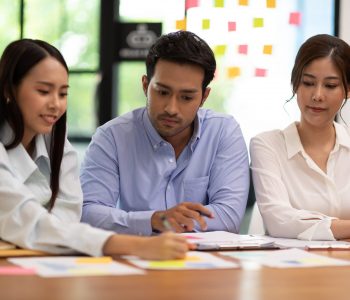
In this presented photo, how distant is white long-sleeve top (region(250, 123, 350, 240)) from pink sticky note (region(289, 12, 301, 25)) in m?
2.53

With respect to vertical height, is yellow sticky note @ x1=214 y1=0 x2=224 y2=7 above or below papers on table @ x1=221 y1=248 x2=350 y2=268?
above

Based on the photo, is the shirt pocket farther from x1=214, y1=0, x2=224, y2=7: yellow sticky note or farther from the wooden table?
x1=214, y1=0, x2=224, y2=7: yellow sticky note

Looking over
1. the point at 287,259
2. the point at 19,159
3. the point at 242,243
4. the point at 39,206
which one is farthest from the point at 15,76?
the point at 287,259

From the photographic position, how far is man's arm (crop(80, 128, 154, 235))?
2.30 m

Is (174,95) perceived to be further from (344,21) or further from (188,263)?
(344,21)

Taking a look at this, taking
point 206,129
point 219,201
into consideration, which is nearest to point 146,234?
point 219,201

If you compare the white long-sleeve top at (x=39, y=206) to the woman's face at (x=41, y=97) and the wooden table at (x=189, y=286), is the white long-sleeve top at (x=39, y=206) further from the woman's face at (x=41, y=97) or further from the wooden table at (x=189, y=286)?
the wooden table at (x=189, y=286)

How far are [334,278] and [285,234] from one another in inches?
31.1

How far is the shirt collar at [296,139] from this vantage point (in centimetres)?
261

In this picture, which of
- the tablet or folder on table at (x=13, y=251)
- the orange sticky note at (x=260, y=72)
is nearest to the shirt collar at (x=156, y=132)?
the tablet or folder on table at (x=13, y=251)

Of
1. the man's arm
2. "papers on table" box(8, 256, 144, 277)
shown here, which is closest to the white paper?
"papers on table" box(8, 256, 144, 277)

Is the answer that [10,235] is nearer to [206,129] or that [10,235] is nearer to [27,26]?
[206,129]

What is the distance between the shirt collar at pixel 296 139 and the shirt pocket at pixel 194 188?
0.31 m

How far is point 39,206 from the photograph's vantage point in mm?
1838
